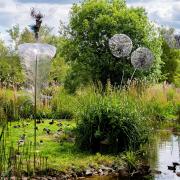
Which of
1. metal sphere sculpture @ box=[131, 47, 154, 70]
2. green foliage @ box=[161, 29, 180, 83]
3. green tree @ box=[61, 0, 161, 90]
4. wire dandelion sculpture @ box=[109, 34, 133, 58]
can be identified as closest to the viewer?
wire dandelion sculpture @ box=[109, 34, 133, 58]

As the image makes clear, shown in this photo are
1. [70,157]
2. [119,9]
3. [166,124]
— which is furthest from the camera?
[119,9]

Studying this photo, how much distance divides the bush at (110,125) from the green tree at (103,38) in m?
10.1

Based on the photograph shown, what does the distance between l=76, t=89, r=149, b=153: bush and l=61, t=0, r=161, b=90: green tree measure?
10.1 metres

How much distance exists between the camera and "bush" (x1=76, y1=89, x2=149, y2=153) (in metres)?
9.35

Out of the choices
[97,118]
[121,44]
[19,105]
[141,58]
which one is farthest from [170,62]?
[97,118]

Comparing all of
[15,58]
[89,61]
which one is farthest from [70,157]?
[15,58]

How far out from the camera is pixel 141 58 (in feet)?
59.5

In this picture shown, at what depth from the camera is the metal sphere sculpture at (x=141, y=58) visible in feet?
59.2

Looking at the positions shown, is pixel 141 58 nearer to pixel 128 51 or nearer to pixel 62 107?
pixel 128 51

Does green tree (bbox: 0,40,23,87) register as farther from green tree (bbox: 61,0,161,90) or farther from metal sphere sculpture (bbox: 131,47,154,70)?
metal sphere sculpture (bbox: 131,47,154,70)

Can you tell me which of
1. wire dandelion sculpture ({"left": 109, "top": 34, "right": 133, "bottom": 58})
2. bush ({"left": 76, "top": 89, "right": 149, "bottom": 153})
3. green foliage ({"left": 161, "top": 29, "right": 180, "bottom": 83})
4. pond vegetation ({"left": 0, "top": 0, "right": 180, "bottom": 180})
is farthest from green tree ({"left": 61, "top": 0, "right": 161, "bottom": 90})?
green foliage ({"left": 161, "top": 29, "right": 180, "bottom": 83})

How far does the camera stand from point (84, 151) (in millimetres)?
9602

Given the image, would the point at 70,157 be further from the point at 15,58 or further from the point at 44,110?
the point at 15,58

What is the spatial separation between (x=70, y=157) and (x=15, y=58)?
24273 millimetres
